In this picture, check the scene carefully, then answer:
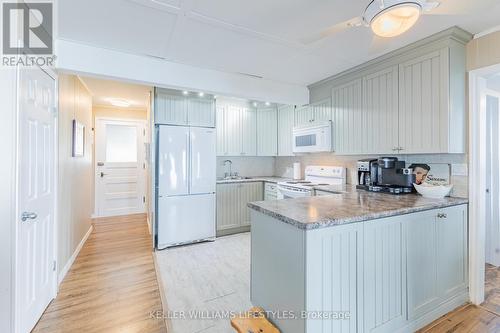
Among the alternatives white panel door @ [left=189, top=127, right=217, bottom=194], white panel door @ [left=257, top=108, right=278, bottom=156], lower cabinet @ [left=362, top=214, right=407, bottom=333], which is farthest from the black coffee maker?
white panel door @ [left=189, top=127, right=217, bottom=194]

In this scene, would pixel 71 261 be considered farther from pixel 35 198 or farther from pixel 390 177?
Answer: pixel 390 177

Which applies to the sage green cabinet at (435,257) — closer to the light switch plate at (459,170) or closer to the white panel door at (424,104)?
the light switch plate at (459,170)

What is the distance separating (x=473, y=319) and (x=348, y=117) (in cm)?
234

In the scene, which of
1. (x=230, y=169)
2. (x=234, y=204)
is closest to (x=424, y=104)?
(x=234, y=204)

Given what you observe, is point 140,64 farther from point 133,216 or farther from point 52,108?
point 133,216

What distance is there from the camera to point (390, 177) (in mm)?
2682

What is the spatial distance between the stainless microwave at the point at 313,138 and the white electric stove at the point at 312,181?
0.37m

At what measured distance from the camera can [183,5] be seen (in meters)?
1.77

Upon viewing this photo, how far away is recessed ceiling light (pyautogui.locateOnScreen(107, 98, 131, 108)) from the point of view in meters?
4.64

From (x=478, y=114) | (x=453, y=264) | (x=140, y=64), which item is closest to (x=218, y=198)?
(x=140, y=64)

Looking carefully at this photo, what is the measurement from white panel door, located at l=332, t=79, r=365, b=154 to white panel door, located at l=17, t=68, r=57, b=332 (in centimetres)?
327

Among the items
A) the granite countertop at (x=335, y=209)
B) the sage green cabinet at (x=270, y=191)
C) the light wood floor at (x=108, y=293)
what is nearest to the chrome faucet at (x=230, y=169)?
the sage green cabinet at (x=270, y=191)

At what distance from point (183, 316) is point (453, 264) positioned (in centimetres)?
239

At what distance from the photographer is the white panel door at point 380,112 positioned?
102 inches
